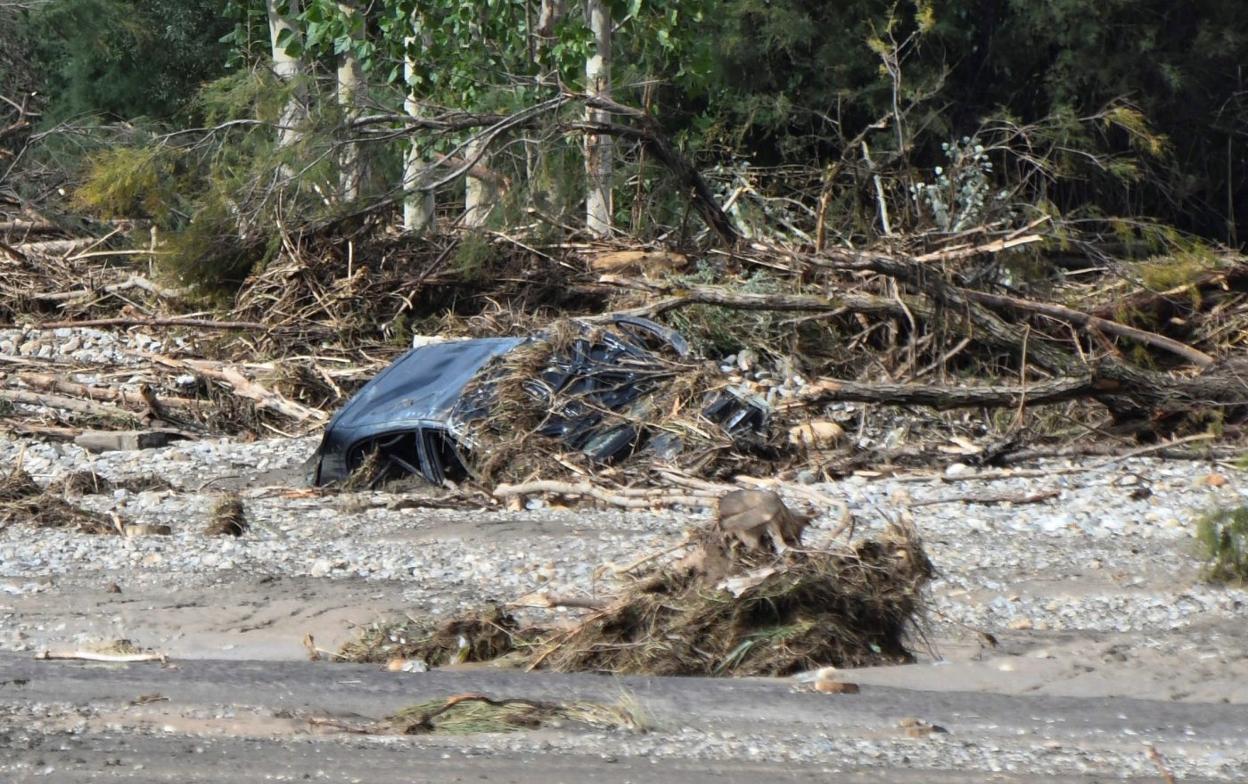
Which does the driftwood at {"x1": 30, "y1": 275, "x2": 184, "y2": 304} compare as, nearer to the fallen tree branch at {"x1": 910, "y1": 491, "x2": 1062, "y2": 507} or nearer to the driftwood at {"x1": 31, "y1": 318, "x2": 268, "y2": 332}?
the driftwood at {"x1": 31, "y1": 318, "x2": 268, "y2": 332}

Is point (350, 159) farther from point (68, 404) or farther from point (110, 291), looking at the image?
point (110, 291)

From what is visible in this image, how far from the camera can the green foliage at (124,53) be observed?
25516 millimetres

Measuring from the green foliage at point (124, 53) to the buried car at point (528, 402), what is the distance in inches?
641

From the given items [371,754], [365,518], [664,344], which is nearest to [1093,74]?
[664,344]

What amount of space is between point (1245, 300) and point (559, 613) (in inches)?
327

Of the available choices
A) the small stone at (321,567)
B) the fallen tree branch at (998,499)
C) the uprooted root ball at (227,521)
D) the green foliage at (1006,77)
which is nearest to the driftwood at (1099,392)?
the fallen tree branch at (998,499)

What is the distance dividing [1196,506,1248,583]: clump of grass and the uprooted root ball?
16.8ft

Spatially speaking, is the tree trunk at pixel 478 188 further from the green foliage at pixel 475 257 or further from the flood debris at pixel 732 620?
the flood debris at pixel 732 620

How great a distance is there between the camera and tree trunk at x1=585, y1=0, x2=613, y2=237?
531 inches

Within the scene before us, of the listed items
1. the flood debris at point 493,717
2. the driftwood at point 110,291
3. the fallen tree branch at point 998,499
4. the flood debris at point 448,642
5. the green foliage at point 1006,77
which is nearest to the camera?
the flood debris at point 493,717

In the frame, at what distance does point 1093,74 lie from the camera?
72.4ft

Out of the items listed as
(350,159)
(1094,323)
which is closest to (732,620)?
(1094,323)

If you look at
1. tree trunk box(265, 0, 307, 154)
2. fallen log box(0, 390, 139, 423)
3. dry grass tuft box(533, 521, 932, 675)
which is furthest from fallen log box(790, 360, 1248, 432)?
fallen log box(0, 390, 139, 423)

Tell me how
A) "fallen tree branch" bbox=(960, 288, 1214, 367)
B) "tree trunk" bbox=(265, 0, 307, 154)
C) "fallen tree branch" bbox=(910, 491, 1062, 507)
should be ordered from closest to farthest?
"fallen tree branch" bbox=(910, 491, 1062, 507) → "fallen tree branch" bbox=(960, 288, 1214, 367) → "tree trunk" bbox=(265, 0, 307, 154)
